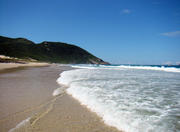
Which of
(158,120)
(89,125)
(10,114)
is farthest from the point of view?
(10,114)

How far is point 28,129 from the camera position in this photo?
7.50ft

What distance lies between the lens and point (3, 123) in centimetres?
250

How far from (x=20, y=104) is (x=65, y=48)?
142738 millimetres

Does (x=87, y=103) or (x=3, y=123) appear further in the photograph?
(x=87, y=103)

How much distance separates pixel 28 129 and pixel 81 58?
13356 centimetres

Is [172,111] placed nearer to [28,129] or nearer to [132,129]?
[132,129]

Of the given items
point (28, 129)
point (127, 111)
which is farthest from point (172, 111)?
point (28, 129)

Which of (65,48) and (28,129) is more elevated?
(65,48)

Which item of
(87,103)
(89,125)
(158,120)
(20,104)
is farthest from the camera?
(87,103)

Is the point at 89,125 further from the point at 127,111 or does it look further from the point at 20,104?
the point at 20,104

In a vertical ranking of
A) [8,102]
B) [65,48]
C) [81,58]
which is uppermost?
[65,48]

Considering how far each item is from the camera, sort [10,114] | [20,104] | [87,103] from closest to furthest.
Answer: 1. [10,114]
2. [20,104]
3. [87,103]

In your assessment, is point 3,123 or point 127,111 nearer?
point 3,123

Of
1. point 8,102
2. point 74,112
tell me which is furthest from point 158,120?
point 8,102
